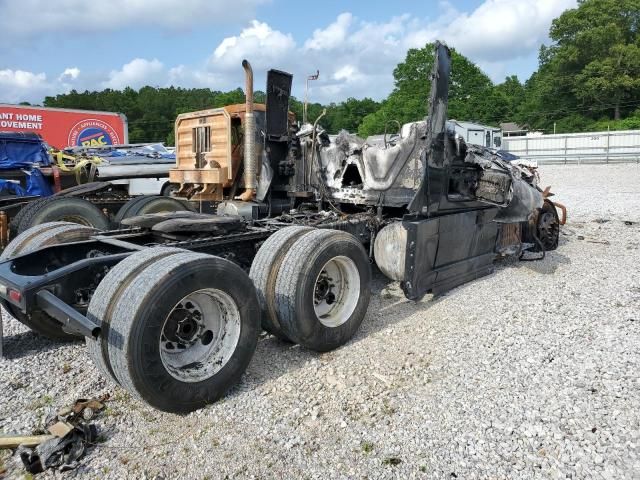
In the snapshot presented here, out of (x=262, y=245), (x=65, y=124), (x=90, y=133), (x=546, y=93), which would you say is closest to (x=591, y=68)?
(x=546, y=93)

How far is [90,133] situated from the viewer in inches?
824

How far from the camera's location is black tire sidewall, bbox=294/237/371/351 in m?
4.07

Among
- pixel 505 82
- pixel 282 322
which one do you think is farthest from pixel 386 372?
pixel 505 82

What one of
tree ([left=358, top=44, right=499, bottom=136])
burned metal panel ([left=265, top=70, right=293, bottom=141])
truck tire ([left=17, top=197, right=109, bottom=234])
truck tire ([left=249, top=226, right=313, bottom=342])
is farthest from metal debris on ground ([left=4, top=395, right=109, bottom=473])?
tree ([left=358, top=44, right=499, bottom=136])

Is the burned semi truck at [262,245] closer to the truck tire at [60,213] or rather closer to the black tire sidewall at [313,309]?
the black tire sidewall at [313,309]

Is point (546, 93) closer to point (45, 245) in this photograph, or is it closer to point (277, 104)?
point (277, 104)

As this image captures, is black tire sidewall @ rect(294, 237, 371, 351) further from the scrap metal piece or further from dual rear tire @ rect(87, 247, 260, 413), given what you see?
the scrap metal piece

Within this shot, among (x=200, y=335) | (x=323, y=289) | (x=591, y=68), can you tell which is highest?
(x=591, y=68)

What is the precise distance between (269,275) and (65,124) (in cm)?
1956

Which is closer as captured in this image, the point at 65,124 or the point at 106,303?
the point at 106,303

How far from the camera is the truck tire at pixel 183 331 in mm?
3053

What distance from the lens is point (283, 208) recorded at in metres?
6.54

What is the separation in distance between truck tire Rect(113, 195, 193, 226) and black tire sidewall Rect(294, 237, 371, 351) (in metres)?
3.08

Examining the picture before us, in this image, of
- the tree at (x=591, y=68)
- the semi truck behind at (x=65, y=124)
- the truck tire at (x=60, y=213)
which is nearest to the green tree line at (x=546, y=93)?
the tree at (x=591, y=68)
